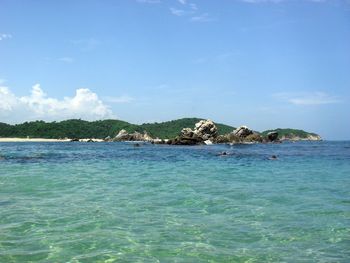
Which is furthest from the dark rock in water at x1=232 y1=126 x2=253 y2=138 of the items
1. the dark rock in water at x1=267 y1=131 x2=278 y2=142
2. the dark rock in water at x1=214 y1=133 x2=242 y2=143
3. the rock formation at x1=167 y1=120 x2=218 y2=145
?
the dark rock in water at x1=267 y1=131 x2=278 y2=142

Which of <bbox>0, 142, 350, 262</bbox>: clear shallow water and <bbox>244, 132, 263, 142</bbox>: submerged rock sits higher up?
<bbox>244, 132, 263, 142</bbox>: submerged rock

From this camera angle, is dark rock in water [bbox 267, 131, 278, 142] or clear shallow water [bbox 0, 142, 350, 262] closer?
clear shallow water [bbox 0, 142, 350, 262]

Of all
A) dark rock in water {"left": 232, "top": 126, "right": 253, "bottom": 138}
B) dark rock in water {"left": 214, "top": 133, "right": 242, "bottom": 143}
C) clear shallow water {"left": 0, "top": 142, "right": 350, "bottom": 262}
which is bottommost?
clear shallow water {"left": 0, "top": 142, "right": 350, "bottom": 262}

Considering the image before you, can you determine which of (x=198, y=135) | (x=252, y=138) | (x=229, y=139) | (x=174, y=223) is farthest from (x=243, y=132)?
(x=174, y=223)

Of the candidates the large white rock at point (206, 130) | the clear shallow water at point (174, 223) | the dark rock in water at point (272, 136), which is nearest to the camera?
the clear shallow water at point (174, 223)

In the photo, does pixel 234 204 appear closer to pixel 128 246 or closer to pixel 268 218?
pixel 268 218

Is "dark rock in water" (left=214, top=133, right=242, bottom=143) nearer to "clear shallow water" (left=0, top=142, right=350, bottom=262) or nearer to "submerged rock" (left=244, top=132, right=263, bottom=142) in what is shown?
"submerged rock" (left=244, top=132, right=263, bottom=142)

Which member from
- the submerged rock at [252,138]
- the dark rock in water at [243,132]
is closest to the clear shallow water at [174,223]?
the submerged rock at [252,138]

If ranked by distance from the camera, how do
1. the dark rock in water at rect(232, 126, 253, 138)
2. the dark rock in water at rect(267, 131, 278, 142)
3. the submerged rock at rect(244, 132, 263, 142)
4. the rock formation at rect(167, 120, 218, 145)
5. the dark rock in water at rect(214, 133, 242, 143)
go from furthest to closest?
the dark rock in water at rect(267, 131, 278, 142), the dark rock in water at rect(232, 126, 253, 138), the submerged rock at rect(244, 132, 263, 142), the dark rock in water at rect(214, 133, 242, 143), the rock formation at rect(167, 120, 218, 145)

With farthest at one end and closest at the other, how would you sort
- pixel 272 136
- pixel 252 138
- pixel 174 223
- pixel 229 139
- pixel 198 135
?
→ pixel 272 136
pixel 252 138
pixel 229 139
pixel 198 135
pixel 174 223

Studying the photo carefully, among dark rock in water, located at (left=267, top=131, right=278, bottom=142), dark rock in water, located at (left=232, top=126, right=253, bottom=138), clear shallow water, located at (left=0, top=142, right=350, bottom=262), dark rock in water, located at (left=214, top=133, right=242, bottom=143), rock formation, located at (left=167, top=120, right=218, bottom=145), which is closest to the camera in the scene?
clear shallow water, located at (left=0, top=142, right=350, bottom=262)

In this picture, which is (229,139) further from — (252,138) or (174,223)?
(174,223)

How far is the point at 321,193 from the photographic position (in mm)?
23078

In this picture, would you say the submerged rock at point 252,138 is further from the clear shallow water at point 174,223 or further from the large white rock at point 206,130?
the clear shallow water at point 174,223
